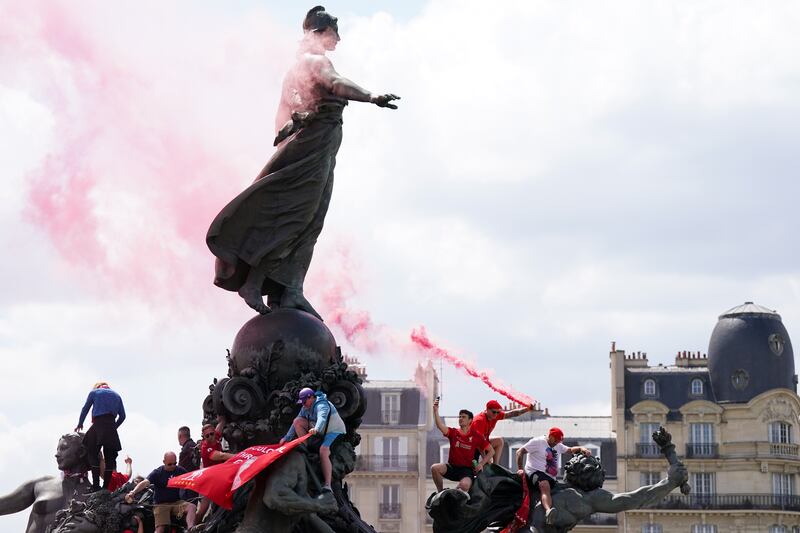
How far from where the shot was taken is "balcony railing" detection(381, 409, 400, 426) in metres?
99.8

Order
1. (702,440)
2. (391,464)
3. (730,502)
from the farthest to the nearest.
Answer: (702,440) → (730,502) → (391,464)

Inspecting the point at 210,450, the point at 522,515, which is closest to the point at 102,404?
the point at 210,450

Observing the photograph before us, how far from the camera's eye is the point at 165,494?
24.9 metres

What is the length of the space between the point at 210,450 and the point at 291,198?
3851 mm

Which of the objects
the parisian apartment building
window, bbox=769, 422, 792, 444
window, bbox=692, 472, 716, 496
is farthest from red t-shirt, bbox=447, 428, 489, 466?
window, bbox=769, 422, 792, 444

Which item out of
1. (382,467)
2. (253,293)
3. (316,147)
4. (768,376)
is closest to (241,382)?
(253,293)

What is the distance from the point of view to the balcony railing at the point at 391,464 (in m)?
98.2

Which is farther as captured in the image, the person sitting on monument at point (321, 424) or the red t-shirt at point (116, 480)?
the red t-shirt at point (116, 480)

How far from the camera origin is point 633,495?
2355 cm

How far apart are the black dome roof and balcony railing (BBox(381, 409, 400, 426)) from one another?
18681mm

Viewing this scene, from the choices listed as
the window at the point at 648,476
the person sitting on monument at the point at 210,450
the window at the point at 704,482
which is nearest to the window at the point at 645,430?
the window at the point at 648,476

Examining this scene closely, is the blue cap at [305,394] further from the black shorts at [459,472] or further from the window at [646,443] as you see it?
the window at [646,443]

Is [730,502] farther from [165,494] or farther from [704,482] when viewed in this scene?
[165,494]

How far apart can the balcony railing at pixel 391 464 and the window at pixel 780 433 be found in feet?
68.7
